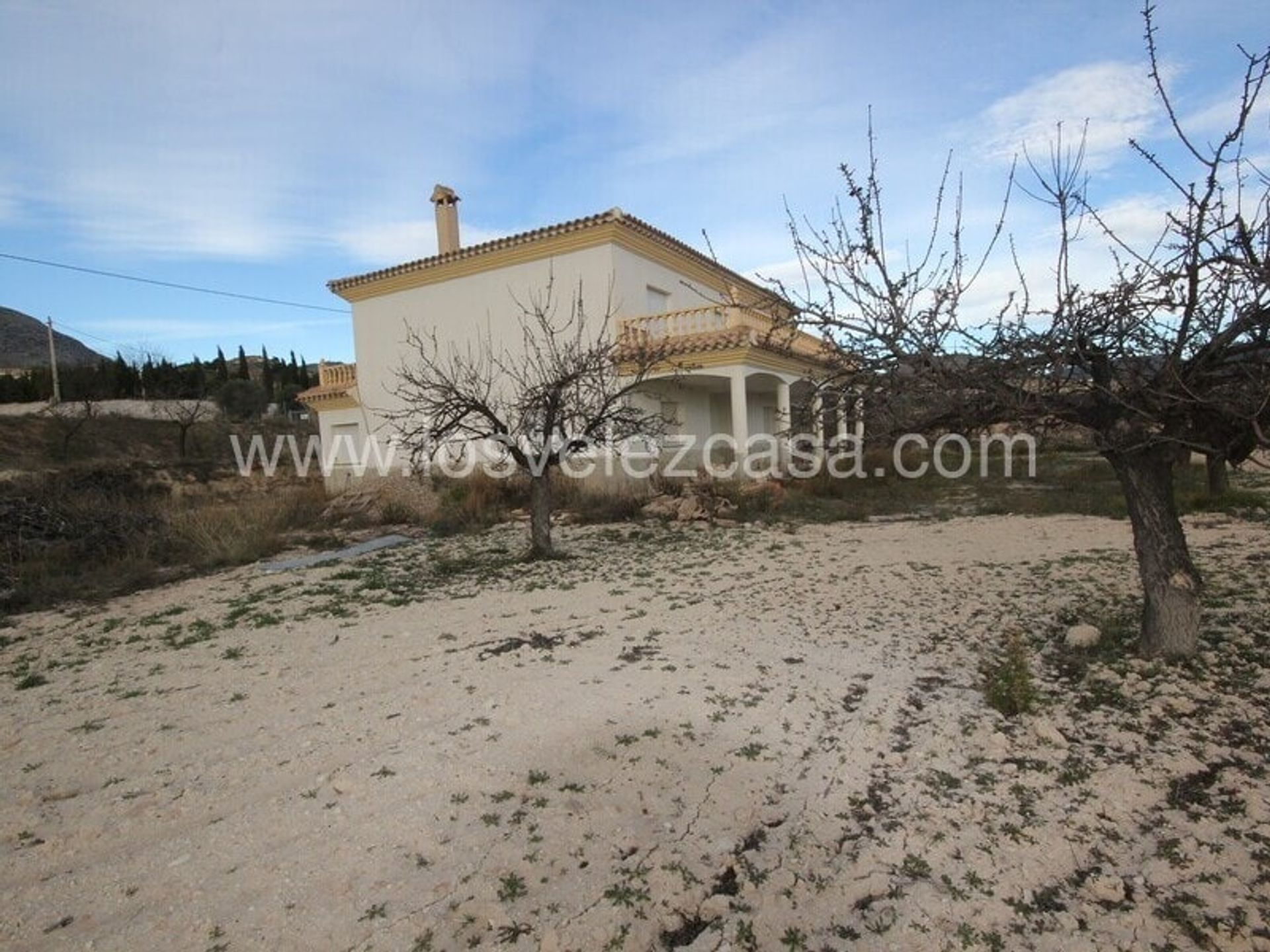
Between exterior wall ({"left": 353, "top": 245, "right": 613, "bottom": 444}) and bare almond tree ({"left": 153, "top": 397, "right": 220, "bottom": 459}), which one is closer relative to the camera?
exterior wall ({"left": 353, "top": 245, "right": 613, "bottom": 444})

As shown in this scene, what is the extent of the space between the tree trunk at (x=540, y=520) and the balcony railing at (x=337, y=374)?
11.9m

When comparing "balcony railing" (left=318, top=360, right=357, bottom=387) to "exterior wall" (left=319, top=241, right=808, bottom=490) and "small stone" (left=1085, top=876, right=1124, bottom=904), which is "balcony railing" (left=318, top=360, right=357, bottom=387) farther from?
"small stone" (left=1085, top=876, right=1124, bottom=904)

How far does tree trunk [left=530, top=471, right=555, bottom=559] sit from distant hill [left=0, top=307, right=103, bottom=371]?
205 feet

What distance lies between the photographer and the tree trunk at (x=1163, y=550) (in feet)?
11.9

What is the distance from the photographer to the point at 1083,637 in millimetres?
4074

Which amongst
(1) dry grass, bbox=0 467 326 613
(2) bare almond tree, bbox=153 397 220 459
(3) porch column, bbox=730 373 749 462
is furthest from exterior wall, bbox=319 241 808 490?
(2) bare almond tree, bbox=153 397 220 459

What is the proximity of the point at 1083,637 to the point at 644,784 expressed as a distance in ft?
9.58

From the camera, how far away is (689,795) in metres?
2.69

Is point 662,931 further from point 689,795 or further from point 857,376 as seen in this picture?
point 857,376

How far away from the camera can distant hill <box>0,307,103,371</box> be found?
190 ft

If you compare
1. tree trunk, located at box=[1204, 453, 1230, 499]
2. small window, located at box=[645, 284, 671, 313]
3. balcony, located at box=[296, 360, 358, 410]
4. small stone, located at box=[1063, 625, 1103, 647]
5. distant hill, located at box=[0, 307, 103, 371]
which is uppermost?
distant hill, located at box=[0, 307, 103, 371]

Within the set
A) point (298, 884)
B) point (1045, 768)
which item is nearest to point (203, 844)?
point (298, 884)

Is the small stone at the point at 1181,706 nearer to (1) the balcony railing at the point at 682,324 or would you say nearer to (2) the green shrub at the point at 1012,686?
(2) the green shrub at the point at 1012,686

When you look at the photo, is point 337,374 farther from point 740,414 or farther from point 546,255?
point 740,414
